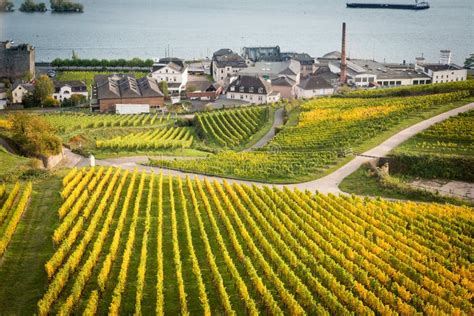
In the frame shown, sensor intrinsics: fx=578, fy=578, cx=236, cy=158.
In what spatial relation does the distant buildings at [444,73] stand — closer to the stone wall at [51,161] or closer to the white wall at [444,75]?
the white wall at [444,75]

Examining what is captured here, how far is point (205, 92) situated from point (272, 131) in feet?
91.0

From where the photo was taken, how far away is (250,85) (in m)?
79.6

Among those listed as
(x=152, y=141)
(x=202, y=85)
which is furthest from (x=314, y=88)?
(x=152, y=141)

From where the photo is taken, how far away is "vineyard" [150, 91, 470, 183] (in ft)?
129

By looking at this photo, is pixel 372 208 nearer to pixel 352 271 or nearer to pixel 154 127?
pixel 352 271

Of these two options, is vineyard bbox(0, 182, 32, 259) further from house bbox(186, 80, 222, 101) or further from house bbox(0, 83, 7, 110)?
house bbox(186, 80, 222, 101)

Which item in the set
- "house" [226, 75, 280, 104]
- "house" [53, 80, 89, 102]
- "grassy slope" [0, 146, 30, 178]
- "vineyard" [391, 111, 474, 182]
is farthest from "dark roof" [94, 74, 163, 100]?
"vineyard" [391, 111, 474, 182]

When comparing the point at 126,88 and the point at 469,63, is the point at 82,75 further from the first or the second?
the point at 469,63

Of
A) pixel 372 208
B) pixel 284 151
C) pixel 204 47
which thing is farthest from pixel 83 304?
pixel 204 47

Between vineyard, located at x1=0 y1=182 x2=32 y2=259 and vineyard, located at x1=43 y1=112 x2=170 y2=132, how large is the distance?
83.0 feet

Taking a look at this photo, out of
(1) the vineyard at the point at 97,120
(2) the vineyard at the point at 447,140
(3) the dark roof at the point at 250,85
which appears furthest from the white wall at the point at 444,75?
(2) the vineyard at the point at 447,140

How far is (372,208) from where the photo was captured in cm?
3011

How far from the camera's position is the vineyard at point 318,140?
129ft

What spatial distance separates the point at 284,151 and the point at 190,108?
3454 cm
